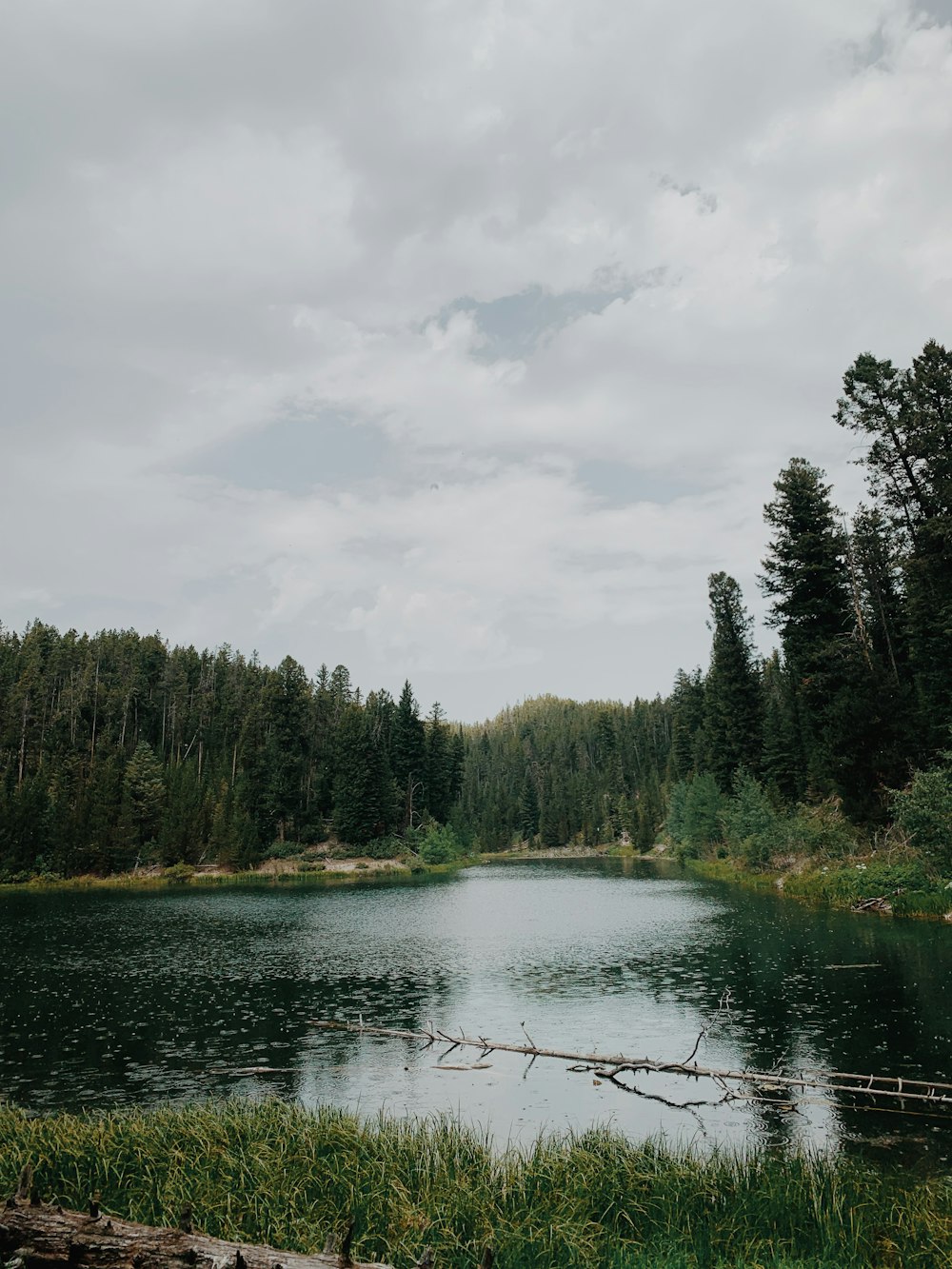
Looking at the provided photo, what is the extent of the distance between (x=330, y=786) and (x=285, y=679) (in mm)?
18264

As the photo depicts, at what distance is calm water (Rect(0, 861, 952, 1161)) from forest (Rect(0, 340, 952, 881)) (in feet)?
42.7

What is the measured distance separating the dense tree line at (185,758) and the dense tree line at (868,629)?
61143mm

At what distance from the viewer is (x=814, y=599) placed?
60062mm

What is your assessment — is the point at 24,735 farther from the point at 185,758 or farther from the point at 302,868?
the point at 302,868

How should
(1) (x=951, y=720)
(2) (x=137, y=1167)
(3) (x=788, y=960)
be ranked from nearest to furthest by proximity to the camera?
(2) (x=137, y=1167), (3) (x=788, y=960), (1) (x=951, y=720)

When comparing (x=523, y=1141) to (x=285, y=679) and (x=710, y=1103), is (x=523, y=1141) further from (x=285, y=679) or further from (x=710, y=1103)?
(x=285, y=679)

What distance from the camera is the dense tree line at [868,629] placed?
1700 inches

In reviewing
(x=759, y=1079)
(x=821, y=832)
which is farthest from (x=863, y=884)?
(x=759, y=1079)

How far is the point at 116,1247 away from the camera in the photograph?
6641 mm

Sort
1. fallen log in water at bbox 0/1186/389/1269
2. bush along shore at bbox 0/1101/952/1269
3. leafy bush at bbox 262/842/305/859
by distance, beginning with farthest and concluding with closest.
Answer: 1. leafy bush at bbox 262/842/305/859
2. bush along shore at bbox 0/1101/952/1269
3. fallen log in water at bbox 0/1186/389/1269

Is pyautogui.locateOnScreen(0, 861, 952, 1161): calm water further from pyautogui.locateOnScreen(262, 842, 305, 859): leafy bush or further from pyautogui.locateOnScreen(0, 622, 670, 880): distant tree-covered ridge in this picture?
pyautogui.locateOnScreen(262, 842, 305, 859): leafy bush

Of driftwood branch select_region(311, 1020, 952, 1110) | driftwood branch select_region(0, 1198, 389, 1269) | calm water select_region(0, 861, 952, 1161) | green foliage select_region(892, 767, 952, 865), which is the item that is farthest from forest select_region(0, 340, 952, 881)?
driftwood branch select_region(0, 1198, 389, 1269)

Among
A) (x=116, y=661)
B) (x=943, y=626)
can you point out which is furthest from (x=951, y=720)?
Answer: (x=116, y=661)

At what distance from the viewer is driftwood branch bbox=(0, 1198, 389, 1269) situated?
6281 millimetres
